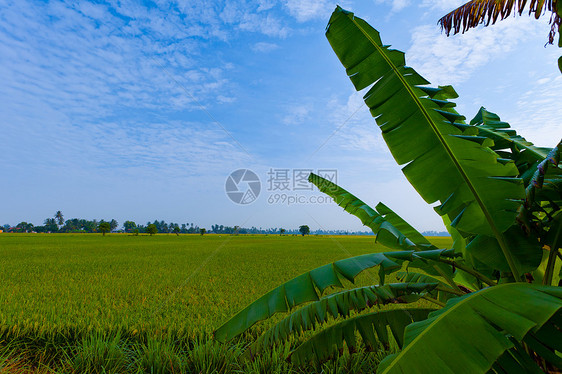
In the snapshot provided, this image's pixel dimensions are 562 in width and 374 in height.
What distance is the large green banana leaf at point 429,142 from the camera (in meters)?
1.64

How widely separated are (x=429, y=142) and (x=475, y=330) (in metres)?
1.13

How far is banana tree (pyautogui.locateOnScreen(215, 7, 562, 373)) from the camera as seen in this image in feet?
3.83

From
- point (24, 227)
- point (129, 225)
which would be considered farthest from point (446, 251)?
point (24, 227)

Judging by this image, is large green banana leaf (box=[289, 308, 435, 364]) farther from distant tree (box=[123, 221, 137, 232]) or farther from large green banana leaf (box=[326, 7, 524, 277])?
distant tree (box=[123, 221, 137, 232])

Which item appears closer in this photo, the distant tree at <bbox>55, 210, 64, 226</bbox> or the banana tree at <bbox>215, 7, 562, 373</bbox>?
the banana tree at <bbox>215, 7, 562, 373</bbox>

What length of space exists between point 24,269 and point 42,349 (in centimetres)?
816

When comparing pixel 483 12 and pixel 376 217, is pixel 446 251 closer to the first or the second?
A: pixel 376 217

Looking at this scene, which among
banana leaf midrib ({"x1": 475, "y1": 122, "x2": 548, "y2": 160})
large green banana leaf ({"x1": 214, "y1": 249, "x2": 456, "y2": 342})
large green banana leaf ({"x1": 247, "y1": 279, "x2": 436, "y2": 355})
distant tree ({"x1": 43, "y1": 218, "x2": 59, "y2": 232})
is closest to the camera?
large green banana leaf ({"x1": 214, "y1": 249, "x2": 456, "y2": 342})

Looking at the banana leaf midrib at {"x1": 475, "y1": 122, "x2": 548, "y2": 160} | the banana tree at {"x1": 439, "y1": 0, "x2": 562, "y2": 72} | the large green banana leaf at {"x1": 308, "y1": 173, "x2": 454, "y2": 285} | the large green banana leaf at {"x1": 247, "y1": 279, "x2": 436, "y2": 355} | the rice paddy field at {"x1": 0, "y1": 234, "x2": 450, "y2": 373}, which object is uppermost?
the banana tree at {"x1": 439, "y1": 0, "x2": 562, "y2": 72}

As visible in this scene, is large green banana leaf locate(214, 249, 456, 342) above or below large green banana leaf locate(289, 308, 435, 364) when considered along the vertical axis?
above

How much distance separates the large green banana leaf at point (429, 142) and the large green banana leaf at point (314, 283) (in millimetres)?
336

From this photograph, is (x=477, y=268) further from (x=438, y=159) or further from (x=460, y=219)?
(x=438, y=159)

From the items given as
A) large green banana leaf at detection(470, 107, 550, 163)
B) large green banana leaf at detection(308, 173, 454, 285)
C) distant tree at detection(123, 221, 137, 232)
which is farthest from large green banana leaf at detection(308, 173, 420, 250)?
distant tree at detection(123, 221, 137, 232)

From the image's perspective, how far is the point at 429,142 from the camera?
1831 millimetres
